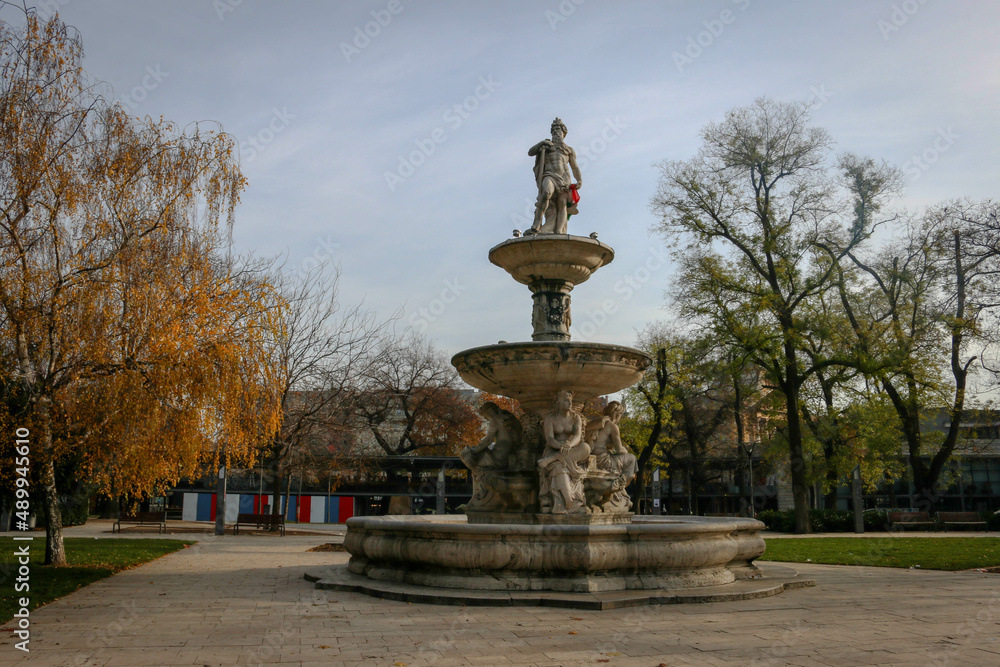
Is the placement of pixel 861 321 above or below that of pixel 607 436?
above

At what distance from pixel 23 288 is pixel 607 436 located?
26.8ft

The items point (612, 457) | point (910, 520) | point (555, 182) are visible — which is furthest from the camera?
point (910, 520)

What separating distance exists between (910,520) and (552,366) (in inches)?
858

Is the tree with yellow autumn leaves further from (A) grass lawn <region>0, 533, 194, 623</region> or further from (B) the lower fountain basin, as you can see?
(B) the lower fountain basin

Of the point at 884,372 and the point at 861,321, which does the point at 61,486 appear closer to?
the point at 884,372

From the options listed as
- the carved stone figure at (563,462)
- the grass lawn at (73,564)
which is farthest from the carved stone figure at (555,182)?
the grass lawn at (73,564)

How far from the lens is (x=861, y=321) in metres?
28.0

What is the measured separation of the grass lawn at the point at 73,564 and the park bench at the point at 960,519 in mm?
24234

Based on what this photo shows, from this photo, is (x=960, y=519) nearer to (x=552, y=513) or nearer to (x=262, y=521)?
(x=552, y=513)

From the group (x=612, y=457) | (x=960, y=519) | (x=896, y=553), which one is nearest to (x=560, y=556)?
(x=612, y=457)

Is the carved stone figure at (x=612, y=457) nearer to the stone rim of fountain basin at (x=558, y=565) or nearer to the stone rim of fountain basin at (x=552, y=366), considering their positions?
the stone rim of fountain basin at (x=552, y=366)

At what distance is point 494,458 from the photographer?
36.8ft

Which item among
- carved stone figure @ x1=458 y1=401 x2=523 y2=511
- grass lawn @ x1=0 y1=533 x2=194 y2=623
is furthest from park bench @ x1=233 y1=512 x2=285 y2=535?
carved stone figure @ x1=458 y1=401 x2=523 y2=511

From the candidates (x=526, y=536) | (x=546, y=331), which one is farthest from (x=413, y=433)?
(x=526, y=536)
